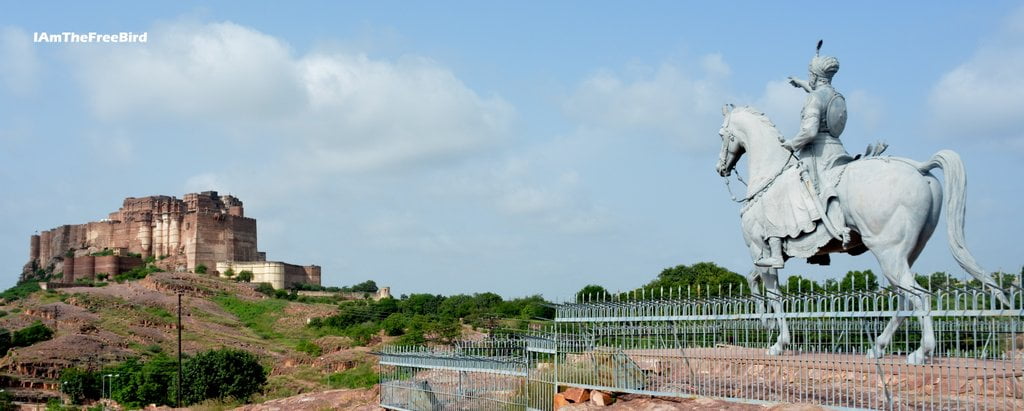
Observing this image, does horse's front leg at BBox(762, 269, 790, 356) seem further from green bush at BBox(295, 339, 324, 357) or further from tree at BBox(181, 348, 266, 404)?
green bush at BBox(295, 339, 324, 357)

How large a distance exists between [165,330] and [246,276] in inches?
988

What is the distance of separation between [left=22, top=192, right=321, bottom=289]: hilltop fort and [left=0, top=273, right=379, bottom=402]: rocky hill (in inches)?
253

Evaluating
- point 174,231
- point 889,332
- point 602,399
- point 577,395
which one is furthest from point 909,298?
point 174,231

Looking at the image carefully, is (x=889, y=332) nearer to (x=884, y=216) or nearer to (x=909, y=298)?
(x=909, y=298)

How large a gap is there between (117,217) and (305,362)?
53.1 metres

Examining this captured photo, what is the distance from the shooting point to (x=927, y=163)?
29.5 feet

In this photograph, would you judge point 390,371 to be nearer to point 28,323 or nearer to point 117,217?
point 28,323

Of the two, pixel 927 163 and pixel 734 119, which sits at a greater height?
pixel 734 119

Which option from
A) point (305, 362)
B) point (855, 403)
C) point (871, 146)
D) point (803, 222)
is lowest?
point (305, 362)

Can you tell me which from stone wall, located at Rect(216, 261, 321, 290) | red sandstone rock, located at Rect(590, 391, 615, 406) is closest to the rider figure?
red sandstone rock, located at Rect(590, 391, 615, 406)

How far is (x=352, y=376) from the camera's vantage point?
113 feet

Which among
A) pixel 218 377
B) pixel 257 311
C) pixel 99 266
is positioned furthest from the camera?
pixel 99 266

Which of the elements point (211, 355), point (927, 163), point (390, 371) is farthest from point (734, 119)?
point (211, 355)

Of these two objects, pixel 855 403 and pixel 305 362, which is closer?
pixel 855 403
